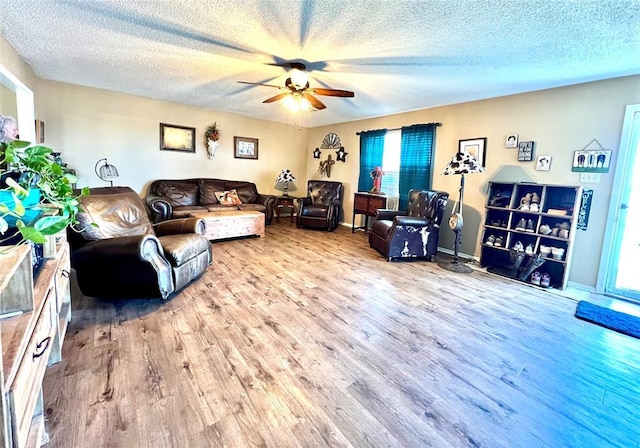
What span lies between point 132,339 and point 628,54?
468 centimetres

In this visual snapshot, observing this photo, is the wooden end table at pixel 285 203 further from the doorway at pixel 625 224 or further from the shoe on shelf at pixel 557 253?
the doorway at pixel 625 224

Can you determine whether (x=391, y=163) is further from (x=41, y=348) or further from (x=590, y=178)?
(x=41, y=348)

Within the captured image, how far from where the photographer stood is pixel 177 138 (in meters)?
5.74

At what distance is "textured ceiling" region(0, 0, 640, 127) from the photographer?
2121mm

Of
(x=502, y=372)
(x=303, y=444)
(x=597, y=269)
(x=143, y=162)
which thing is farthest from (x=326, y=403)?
(x=143, y=162)

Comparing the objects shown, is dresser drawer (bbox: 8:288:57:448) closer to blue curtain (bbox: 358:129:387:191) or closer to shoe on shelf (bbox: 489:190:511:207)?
shoe on shelf (bbox: 489:190:511:207)

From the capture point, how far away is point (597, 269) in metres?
3.34

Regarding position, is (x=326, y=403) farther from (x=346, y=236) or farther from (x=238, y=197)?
(x=238, y=197)

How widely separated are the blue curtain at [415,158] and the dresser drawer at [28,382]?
4956 mm

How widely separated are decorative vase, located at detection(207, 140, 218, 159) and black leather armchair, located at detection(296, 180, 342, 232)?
6.73ft

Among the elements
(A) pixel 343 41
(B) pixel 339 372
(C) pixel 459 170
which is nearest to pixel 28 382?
(B) pixel 339 372

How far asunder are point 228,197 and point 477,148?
14.6ft

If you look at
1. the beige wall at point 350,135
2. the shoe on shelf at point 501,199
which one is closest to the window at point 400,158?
the beige wall at point 350,135

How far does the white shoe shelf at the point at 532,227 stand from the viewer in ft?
11.0
